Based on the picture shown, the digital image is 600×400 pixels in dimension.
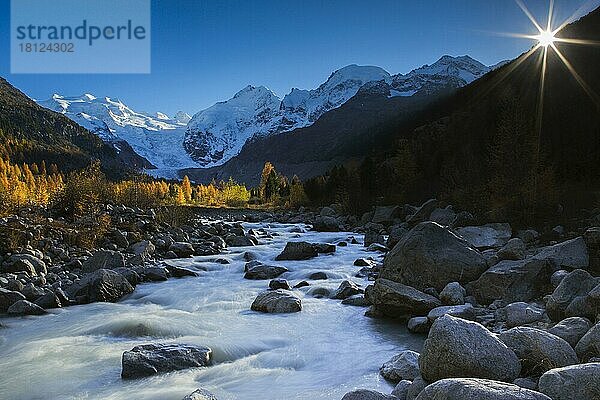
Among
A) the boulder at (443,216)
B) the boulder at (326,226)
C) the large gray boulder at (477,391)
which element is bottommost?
the large gray boulder at (477,391)

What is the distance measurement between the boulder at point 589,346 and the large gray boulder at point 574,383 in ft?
4.15

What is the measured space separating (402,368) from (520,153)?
20.5 metres

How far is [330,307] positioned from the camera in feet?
35.7

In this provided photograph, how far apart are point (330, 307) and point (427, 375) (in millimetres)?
5568

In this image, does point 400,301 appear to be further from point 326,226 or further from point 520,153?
point 326,226

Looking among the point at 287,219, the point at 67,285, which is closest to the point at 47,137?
the point at 287,219

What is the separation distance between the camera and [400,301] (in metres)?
9.45

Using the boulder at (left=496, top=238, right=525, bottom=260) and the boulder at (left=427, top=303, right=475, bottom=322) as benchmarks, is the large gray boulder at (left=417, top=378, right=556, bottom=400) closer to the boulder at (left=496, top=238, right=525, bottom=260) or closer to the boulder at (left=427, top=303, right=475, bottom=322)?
the boulder at (left=427, top=303, right=475, bottom=322)

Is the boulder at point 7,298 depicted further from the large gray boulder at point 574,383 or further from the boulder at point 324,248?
the boulder at point 324,248

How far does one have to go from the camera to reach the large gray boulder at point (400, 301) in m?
9.34

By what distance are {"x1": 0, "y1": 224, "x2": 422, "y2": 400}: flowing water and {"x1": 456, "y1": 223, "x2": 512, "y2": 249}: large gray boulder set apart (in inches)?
256

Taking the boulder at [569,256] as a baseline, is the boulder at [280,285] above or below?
below

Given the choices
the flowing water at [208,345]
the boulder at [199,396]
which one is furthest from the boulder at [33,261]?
the boulder at [199,396]

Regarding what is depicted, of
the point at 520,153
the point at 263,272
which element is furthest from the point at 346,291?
the point at 520,153
